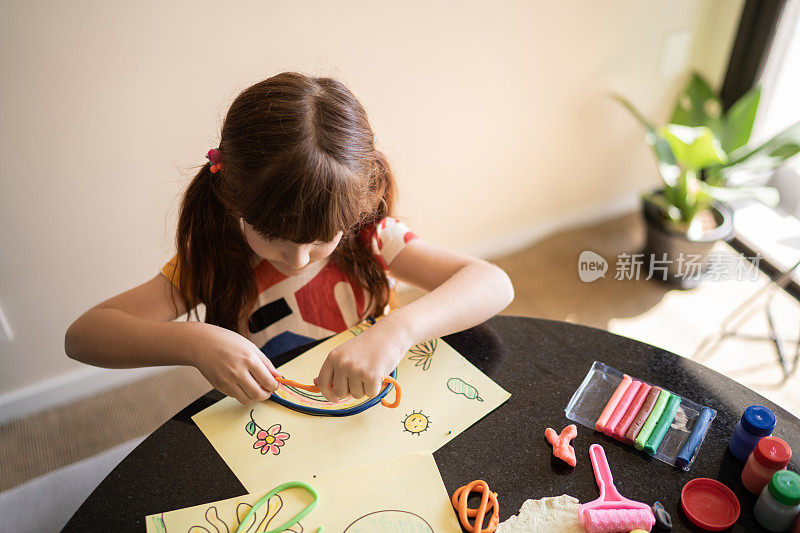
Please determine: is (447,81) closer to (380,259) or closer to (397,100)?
(397,100)

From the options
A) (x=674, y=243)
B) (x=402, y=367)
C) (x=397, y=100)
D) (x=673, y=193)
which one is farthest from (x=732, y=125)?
(x=402, y=367)

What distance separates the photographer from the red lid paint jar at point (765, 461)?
26.0 inches

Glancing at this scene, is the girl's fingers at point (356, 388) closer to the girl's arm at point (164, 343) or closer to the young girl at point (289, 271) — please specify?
the young girl at point (289, 271)

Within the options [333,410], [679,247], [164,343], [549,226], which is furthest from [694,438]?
[549,226]

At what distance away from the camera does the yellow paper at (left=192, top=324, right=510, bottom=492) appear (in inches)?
29.5

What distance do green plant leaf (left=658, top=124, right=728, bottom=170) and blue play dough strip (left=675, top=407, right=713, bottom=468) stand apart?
1.15 meters

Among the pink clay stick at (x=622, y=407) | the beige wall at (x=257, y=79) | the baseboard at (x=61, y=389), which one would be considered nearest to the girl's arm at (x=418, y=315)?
the pink clay stick at (x=622, y=407)

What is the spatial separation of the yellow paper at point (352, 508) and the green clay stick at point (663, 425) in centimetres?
25

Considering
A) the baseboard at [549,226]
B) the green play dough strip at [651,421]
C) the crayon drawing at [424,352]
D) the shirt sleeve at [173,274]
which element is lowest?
the baseboard at [549,226]

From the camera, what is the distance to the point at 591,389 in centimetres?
82

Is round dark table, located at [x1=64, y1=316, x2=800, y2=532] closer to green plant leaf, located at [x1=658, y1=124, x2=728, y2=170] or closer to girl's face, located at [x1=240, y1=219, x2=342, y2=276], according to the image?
girl's face, located at [x1=240, y1=219, x2=342, y2=276]

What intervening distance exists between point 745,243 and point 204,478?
5.79 feet

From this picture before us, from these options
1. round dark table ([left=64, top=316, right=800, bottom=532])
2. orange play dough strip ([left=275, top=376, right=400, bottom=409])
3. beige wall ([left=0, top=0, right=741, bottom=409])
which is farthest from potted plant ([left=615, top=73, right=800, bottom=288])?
orange play dough strip ([left=275, top=376, right=400, bottom=409])

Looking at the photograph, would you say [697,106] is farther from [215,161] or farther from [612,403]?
[215,161]
